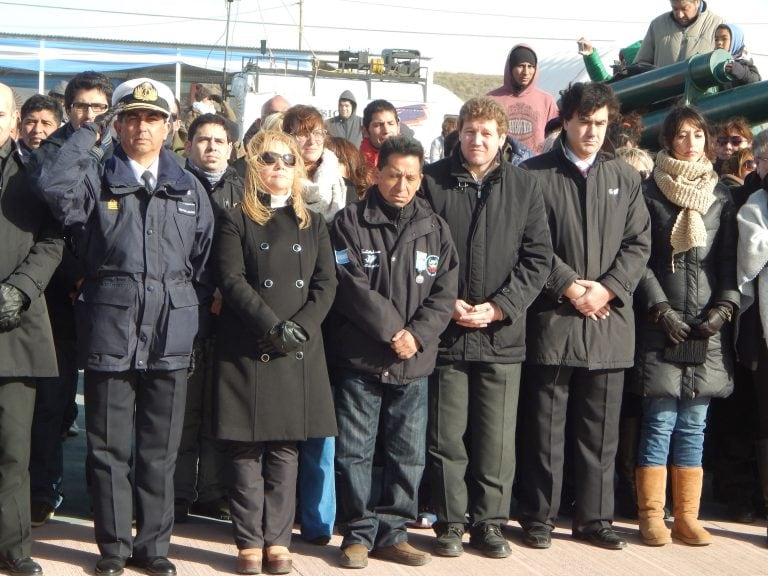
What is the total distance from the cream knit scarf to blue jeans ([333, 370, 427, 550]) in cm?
158

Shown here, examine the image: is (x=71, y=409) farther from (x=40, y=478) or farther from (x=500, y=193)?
(x=500, y=193)

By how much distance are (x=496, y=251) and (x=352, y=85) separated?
1402 centimetres

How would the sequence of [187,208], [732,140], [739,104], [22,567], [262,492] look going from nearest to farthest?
[22,567] < [187,208] < [262,492] < [732,140] < [739,104]

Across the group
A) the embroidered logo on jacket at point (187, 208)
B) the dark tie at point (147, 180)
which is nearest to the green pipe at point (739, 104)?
the embroidered logo on jacket at point (187, 208)

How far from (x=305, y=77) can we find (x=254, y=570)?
14.5m

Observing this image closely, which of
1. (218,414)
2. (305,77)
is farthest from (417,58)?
(218,414)

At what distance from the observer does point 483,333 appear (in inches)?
209

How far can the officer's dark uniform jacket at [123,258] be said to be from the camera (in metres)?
4.66

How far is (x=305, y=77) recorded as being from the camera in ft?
61.1

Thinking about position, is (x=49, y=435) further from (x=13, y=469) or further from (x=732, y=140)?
(x=732, y=140)

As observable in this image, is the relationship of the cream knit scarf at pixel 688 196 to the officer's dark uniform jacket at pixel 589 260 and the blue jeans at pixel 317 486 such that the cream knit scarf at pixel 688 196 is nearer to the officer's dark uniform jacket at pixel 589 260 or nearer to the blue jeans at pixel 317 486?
the officer's dark uniform jacket at pixel 589 260

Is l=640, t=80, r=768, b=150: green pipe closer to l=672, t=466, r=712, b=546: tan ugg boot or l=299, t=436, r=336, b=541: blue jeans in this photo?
l=672, t=466, r=712, b=546: tan ugg boot

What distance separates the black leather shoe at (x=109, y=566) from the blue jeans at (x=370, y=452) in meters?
1.05

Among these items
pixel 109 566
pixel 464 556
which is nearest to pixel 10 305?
pixel 109 566
